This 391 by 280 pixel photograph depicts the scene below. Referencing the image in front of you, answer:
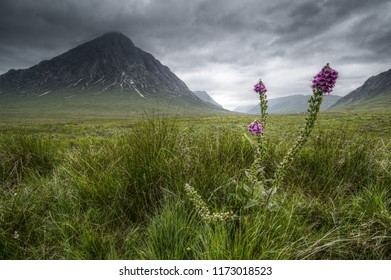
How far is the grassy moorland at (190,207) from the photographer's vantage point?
208 centimetres

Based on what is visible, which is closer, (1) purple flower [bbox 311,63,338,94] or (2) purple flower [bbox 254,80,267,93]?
(1) purple flower [bbox 311,63,338,94]

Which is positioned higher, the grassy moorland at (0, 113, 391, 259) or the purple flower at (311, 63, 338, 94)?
the purple flower at (311, 63, 338, 94)

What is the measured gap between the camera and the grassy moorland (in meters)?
2.08

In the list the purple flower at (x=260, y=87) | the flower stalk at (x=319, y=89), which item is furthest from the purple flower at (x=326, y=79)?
the purple flower at (x=260, y=87)

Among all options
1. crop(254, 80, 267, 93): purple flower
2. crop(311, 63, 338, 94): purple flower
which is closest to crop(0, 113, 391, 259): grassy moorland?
crop(254, 80, 267, 93): purple flower

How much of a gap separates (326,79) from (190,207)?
204cm

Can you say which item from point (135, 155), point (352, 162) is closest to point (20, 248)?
point (135, 155)

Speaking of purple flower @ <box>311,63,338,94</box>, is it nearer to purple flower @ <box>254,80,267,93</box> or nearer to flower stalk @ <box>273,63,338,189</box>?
flower stalk @ <box>273,63,338,189</box>

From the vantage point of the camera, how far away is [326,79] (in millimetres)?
2389

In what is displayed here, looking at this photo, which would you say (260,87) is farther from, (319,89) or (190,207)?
(190,207)

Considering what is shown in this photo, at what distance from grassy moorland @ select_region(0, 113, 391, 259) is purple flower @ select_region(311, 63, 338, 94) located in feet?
3.58

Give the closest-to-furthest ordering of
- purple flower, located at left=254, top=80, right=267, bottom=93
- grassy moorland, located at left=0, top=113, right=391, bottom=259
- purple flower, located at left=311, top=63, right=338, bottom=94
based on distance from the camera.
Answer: grassy moorland, located at left=0, top=113, right=391, bottom=259 < purple flower, located at left=311, top=63, right=338, bottom=94 < purple flower, located at left=254, top=80, right=267, bottom=93

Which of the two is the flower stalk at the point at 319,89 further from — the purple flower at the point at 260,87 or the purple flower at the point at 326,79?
the purple flower at the point at 260,87
